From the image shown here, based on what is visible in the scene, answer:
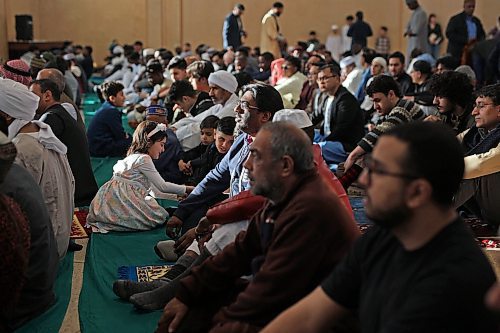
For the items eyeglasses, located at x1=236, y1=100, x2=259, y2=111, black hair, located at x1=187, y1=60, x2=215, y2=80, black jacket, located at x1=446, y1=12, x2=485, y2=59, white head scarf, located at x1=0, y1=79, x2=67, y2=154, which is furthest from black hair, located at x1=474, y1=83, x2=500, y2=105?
black jacket, located at x1=446, y1=12, x2=485, y2=59

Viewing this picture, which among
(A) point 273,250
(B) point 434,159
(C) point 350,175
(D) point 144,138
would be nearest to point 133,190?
(D) point 144,138

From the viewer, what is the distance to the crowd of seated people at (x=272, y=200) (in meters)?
2.18

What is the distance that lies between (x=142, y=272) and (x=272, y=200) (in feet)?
6.61

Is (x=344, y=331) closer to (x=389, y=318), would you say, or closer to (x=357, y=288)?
(x=357, y=288)

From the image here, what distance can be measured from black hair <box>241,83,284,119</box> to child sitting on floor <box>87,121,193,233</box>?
1346 millimetres

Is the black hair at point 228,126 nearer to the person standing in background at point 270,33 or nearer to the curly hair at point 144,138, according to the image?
the curly hair at point 144,138

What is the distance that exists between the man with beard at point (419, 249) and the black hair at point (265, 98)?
2.14 m

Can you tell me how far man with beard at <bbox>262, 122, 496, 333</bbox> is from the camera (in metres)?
2.07

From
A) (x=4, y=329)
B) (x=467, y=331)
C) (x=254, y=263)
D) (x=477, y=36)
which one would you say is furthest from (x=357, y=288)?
(x=477, y=36)

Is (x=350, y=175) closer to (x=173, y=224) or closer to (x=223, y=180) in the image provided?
(x=223, y=180)

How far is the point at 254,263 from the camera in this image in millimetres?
3000

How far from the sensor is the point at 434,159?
2168 millimetres

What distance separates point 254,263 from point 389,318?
0.90m

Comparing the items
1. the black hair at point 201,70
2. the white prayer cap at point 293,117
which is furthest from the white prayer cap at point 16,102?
the black hair at point 201,70
